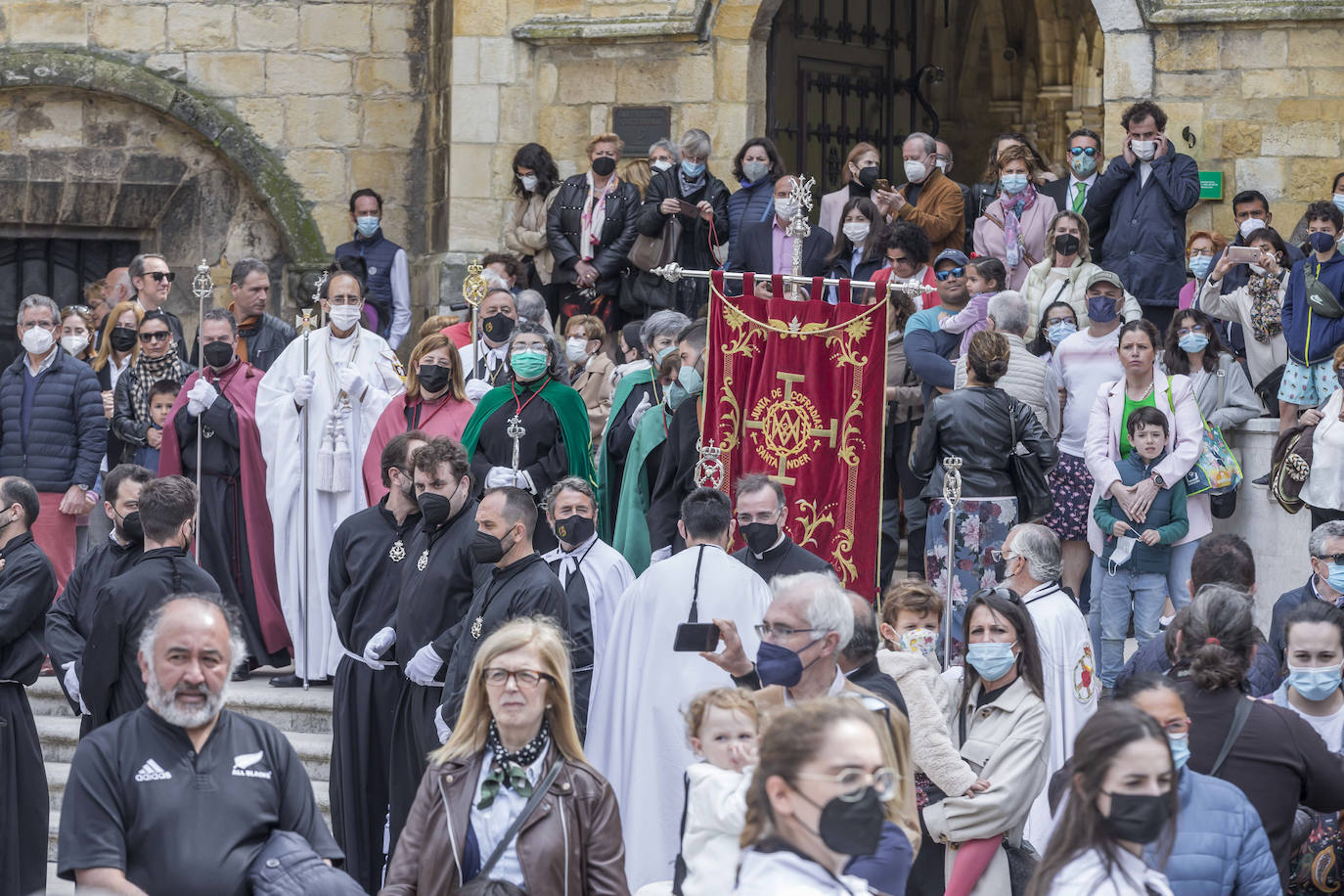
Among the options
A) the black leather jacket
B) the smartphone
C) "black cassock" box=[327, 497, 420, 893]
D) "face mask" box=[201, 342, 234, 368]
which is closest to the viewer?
the smartphone

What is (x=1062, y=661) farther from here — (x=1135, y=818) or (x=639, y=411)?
(x=639, y=411)

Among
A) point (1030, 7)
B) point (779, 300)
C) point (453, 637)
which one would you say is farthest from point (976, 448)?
point (1030, 7)

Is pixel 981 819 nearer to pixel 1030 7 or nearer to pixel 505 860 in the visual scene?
pixel 505 860

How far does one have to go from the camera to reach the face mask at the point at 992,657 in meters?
6.26

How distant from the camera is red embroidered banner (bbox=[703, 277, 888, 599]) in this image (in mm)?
9312

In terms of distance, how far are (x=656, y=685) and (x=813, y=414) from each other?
235cm

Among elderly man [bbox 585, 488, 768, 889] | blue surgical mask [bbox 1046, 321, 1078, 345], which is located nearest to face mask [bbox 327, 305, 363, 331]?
elderly man [bbox 585, 488, 768, 889]

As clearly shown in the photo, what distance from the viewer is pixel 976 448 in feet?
30.2

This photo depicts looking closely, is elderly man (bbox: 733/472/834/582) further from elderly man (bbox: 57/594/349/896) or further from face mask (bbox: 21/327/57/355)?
face mask (bbox: 21/327/57/355)

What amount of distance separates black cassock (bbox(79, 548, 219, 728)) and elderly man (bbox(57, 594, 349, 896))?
2376mm

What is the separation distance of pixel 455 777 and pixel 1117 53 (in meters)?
9.68

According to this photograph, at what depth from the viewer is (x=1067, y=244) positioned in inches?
440

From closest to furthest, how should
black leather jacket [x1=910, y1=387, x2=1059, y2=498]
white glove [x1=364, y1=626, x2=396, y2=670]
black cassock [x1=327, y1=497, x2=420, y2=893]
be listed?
white glove [x1=364, y1=626, x2=396, y2=670] → black cassock [x1=327, y1=497, x2=420, y2=893] → black leather jacket [x1=910, y1=387, x2=1059, y2=498]

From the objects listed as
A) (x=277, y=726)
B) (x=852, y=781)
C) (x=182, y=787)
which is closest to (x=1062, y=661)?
(x=182, y=787)
